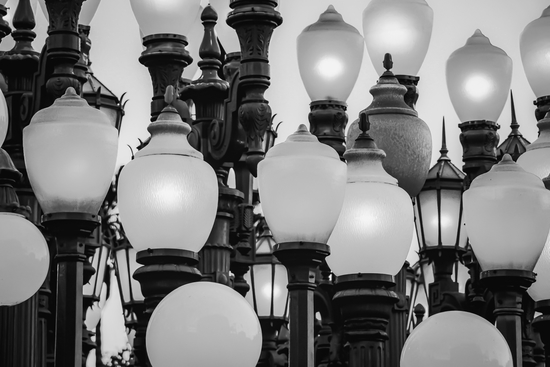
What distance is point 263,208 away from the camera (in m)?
6.42

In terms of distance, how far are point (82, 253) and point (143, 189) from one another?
0.38 metres

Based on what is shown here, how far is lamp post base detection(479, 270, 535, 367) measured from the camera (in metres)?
7.07

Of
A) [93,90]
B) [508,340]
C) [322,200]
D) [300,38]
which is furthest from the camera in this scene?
[93,90]

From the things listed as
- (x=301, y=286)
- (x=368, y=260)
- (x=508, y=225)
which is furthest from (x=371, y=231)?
(x=508, y=225)

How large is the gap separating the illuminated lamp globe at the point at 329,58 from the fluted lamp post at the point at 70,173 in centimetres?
266

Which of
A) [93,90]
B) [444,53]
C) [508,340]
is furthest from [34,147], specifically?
[444,53]

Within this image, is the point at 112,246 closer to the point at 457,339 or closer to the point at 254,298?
the point at 254,298

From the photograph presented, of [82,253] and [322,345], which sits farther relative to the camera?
[322,345]

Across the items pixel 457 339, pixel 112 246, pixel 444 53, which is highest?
pixel 444 53

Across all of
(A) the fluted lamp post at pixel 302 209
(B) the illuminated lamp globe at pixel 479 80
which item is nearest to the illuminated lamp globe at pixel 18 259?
(A) the fluted lamp post at pixel 302 209

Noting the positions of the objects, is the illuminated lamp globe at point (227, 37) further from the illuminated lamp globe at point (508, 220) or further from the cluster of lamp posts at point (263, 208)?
the illuminated lamp globe at point (508, 220)

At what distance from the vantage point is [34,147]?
258 inches

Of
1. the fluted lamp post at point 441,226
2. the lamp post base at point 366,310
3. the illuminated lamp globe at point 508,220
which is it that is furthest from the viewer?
the fluted lamp post at point 441,226

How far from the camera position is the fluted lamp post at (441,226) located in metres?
10.2
